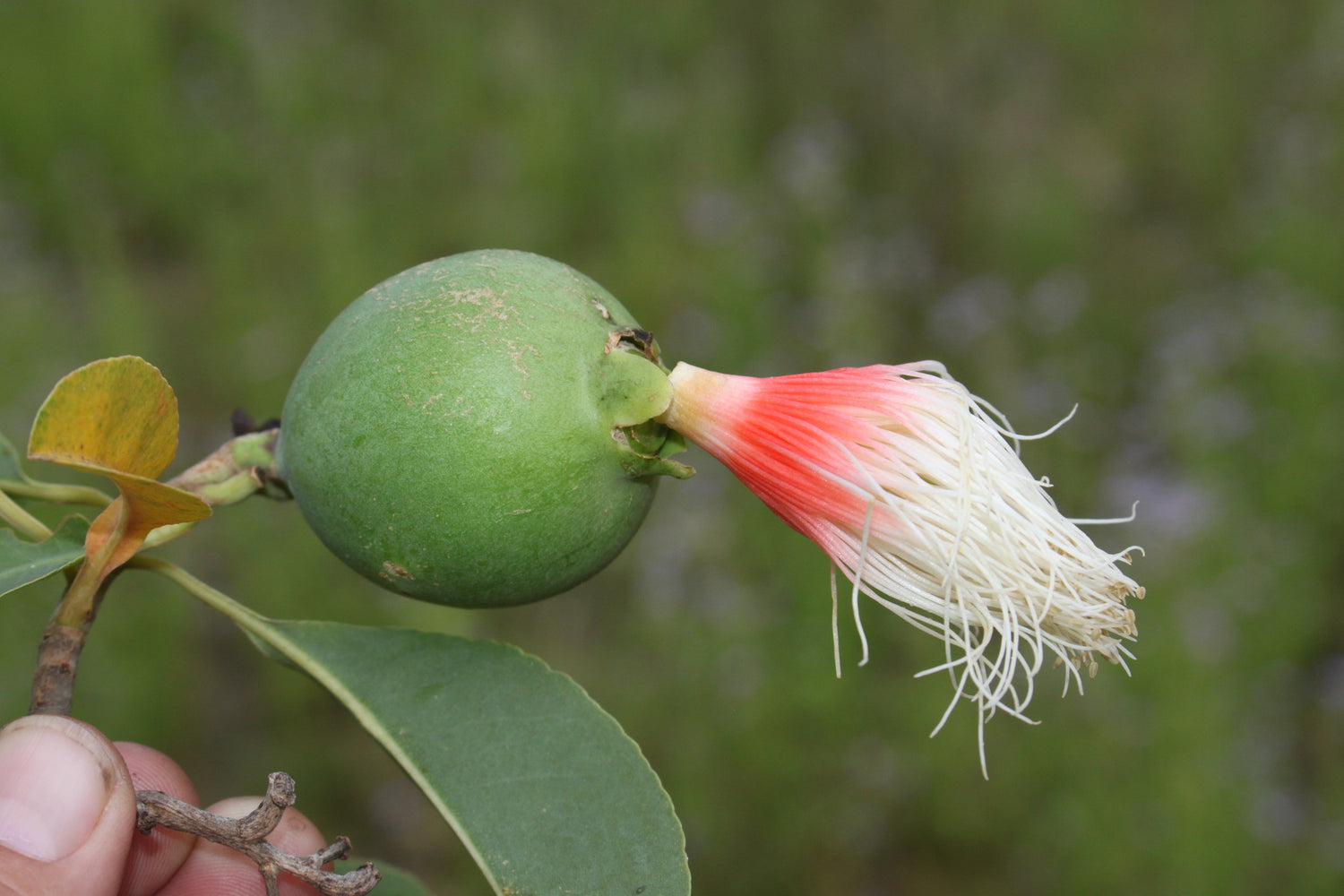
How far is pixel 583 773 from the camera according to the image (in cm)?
111

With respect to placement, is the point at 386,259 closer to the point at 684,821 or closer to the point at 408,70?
the point at 408,70

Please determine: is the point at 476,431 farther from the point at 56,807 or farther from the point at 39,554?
the point at 56,807

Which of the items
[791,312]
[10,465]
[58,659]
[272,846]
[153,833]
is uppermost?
[10,465]

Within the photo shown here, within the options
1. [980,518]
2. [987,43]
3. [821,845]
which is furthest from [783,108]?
[980,518]

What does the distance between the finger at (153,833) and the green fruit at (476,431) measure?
570 millimetres

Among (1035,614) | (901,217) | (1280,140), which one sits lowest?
(901,217)

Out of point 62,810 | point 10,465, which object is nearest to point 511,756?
point 62,810

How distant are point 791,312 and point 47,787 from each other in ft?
11.4

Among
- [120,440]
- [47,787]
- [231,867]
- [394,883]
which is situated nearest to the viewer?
[120,440]

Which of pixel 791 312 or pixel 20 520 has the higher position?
A: pixel 20 520

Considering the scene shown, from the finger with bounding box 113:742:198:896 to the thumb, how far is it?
28 centimetres

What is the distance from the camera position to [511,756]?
3.66 ft

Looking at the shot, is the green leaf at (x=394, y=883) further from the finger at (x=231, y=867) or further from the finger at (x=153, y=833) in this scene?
the finger at (x=153, y=833)

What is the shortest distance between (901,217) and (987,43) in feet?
4.21
